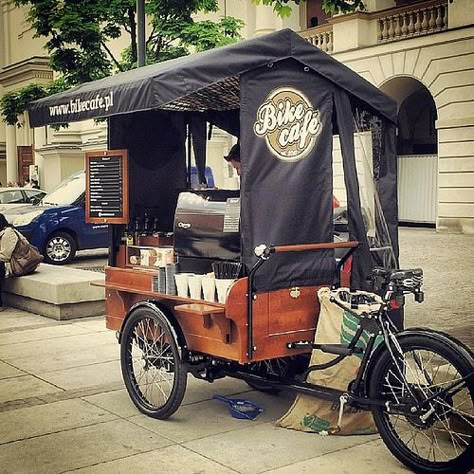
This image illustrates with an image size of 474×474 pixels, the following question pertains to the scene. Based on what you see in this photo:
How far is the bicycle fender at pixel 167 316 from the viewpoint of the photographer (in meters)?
5.40

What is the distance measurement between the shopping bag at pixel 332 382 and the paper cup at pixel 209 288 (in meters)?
0.76

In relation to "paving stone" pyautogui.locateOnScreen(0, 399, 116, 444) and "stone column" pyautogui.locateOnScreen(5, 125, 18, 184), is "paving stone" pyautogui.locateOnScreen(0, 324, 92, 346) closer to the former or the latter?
"paving stone" pyautogui.locateOnScreen(0, 399, 116, 444)

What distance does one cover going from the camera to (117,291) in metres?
6.31

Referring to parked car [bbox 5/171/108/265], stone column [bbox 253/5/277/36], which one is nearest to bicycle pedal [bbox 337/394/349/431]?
parked car [bbox 5/171/108/265]

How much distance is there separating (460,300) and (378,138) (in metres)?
5.02

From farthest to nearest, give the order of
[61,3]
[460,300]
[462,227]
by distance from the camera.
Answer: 1. [462,227]
2. [61,3]
3. [460,300]

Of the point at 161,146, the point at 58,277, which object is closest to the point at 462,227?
the point at 58,277

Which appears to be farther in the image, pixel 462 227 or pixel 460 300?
pixel 462 227

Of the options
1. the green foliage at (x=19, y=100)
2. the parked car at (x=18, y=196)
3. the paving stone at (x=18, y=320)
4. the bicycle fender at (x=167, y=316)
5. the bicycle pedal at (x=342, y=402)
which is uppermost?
the green foliage at (x=19, y=100)

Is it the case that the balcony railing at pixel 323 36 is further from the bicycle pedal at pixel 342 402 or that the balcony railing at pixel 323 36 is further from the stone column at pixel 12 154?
the bicycle pedal at pixel 342 402

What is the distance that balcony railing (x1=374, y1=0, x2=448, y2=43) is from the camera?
21656 mm

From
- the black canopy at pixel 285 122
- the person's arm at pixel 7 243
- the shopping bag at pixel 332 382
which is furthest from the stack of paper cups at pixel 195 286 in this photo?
the person's arm at pixel 7 243

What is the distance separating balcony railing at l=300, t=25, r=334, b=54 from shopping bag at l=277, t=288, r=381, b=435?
20.7m

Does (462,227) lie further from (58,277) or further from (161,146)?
(161,146)
